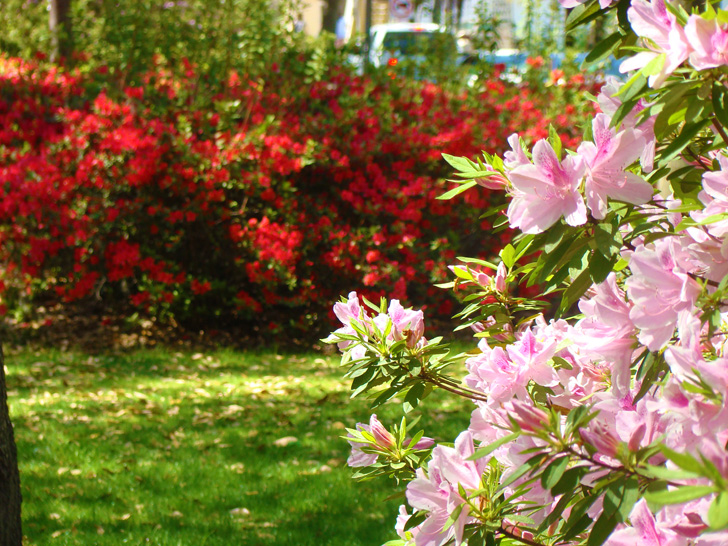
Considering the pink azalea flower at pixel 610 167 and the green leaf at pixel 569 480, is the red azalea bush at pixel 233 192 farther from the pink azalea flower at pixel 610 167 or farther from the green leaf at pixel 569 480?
the green leaf at pixel 569 480

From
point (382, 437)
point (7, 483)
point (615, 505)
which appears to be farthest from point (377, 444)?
point (7, 483)

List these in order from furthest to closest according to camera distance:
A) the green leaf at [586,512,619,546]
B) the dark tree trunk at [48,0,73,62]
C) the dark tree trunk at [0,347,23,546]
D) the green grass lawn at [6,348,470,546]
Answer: the dark tree trunk at [48,0,73,62] < the green grass lawn at [6,348,470,546] < the dark tree trunk at [0,347,23,546] < the green leaf at [586,512,619,546]

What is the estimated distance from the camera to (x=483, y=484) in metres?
1.43

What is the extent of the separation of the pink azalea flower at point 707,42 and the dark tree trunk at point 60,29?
9.00 metres

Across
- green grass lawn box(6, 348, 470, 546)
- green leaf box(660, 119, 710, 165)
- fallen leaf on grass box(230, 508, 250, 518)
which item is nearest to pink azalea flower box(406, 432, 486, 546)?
green leaf box(660, 119, 710, 165)

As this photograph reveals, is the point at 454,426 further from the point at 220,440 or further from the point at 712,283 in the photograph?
the point at 712,283

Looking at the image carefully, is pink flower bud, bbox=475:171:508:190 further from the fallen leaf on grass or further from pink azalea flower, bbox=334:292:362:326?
the fallen leaf on grass

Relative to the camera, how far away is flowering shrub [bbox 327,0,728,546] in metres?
1.07

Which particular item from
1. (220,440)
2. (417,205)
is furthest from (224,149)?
(220,440)

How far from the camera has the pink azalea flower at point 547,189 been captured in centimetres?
124

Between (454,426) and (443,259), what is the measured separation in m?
2.78

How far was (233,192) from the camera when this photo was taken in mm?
7523

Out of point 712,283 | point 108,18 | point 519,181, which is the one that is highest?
point 108,18

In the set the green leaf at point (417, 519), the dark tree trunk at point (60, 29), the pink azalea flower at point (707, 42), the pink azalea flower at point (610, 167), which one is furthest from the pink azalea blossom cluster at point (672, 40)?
the dark tree trunk at point (60, 29)
